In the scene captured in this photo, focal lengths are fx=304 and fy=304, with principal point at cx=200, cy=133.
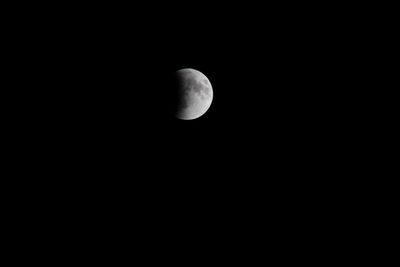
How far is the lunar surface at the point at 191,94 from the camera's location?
4.93m

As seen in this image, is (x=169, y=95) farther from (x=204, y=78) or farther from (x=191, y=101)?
(x=204, y=78)

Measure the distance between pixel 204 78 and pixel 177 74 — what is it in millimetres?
509

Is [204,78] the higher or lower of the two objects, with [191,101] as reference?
higher

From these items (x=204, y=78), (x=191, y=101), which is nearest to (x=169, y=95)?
(x=191, y=101)

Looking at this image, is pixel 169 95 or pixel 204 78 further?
pixel 204 78

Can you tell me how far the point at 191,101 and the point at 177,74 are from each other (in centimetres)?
53

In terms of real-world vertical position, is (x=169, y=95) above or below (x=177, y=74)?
below

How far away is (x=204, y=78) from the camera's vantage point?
5316 mm

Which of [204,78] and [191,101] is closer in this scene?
[191,101]

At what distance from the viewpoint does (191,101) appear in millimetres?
4977

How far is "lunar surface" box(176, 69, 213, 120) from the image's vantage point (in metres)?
4.93

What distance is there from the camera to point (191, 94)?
4938 millimetres

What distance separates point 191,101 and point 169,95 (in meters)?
0.38

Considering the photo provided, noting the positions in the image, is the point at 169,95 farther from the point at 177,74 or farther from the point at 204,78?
the point at 204,78
